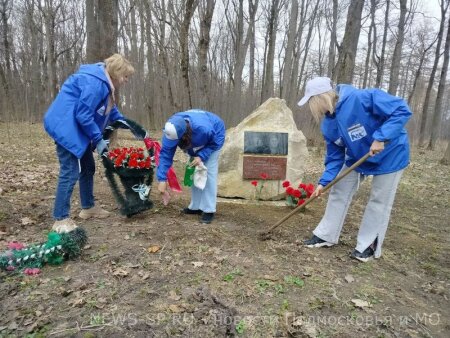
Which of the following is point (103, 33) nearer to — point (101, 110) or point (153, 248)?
point (101, 110)

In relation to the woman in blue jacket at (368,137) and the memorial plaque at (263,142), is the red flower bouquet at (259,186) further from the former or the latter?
the woman in blue jacket at (368,137)

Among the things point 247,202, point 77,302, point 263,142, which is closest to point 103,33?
point 263,142

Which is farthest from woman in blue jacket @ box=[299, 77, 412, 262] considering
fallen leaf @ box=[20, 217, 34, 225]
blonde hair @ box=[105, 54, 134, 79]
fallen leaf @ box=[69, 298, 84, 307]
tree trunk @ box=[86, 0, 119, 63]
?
tree trunk @ box=[86, 0, 119, 63]

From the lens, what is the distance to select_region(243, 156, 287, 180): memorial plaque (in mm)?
5480

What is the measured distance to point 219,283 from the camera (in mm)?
2805

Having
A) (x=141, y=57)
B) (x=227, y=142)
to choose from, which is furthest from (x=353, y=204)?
(x=141, y=57)

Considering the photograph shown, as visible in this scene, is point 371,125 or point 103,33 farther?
point 103,33

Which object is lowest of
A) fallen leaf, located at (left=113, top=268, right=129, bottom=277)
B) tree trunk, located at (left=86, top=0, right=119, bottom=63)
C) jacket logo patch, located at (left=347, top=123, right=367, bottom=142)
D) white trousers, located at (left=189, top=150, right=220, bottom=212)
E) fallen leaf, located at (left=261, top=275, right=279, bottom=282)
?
fallen leaf, located at (left=261, top=275, right=279, bottom=282)

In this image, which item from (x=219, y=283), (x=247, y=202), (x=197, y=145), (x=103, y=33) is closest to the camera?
(x=219, y=283)

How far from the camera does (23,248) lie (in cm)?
305

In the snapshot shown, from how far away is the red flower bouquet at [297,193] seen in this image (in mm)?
4953

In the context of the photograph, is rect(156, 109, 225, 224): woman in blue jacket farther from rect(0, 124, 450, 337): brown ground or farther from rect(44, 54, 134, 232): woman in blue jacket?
rect(44, 54, 134, 232): woman in blue jacket

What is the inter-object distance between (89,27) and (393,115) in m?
6.82

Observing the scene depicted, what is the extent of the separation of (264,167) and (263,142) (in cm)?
39
